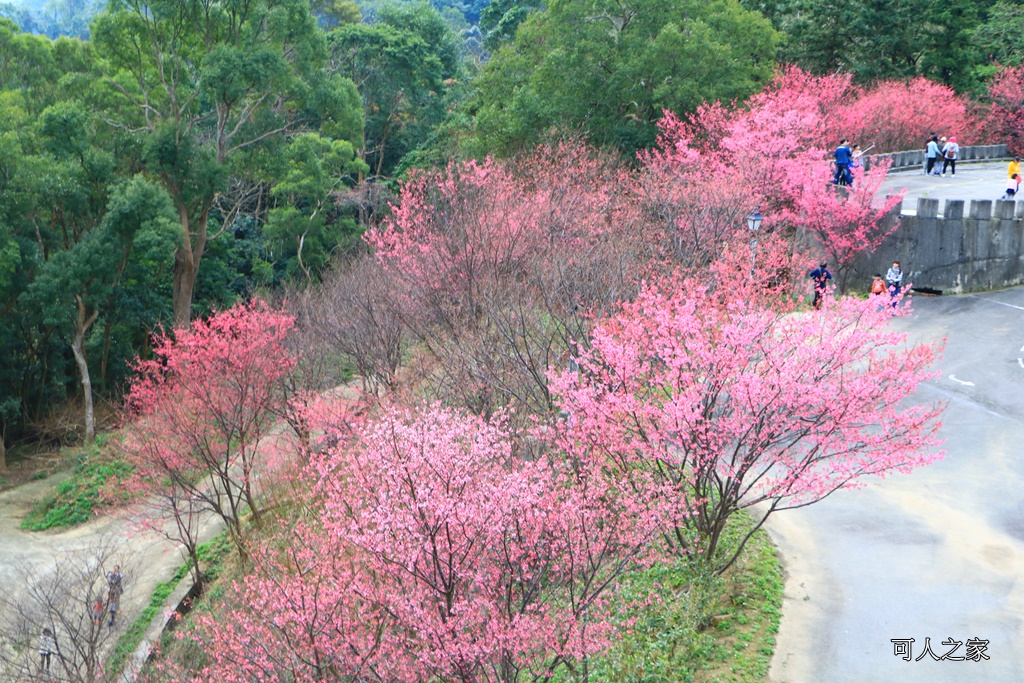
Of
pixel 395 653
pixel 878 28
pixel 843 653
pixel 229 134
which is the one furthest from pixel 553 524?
pixel 878 28

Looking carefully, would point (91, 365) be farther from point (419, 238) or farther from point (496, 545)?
point (496, 545)

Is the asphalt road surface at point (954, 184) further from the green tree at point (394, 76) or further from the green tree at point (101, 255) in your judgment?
the green tree at point (394, 76)

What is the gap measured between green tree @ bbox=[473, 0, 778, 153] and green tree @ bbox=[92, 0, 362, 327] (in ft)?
19.1

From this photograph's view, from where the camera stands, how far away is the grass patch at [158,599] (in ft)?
51.2

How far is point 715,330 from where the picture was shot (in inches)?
496

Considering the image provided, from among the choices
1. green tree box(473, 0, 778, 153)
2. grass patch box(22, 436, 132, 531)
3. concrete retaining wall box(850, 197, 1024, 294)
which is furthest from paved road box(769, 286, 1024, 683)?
green tree box(473, 0, 778, 153)

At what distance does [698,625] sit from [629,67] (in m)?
21.1

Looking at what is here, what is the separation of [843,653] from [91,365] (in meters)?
23.5

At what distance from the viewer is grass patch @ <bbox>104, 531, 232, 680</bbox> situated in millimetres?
15605

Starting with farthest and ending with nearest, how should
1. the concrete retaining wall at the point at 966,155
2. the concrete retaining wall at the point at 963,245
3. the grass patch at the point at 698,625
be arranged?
the concrete retaining wall at the point at 966,155 < the concrete retaining wall at the point at 963,245 < the grass patch at the point at 698,625

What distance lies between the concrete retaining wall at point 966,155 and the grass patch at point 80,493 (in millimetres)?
23753

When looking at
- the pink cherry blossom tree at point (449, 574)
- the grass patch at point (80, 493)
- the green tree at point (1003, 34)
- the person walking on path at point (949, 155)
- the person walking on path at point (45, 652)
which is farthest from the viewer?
the green tree at point (1003, 34)

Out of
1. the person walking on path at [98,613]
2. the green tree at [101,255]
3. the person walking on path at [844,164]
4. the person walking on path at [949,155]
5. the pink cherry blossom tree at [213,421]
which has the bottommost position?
the person walking on path at [98,613]

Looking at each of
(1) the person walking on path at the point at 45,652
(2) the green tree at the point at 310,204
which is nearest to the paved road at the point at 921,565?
(1) the person walking on path at the point at 45,652
